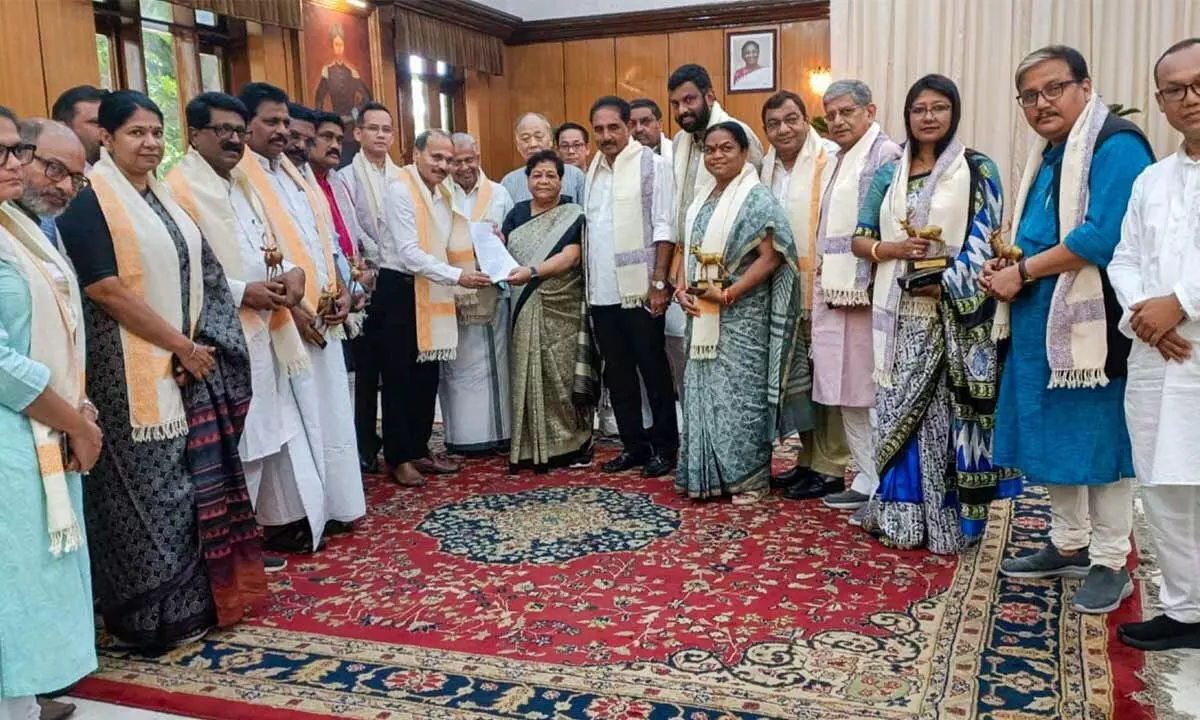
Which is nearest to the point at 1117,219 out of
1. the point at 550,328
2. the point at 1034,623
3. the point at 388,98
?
the point at 1034,623

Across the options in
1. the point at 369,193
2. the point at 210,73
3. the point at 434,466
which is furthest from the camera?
the point at 210,73

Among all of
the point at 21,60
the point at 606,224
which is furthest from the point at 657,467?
the point at 21,60

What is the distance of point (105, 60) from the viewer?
637 centimetres

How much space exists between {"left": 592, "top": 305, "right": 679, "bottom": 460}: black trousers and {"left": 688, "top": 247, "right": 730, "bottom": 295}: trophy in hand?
0.62m

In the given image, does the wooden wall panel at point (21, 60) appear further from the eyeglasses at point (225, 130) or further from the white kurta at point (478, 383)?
the eyeglasses at point (225, 130)

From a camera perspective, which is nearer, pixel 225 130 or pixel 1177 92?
pixel 1177 92

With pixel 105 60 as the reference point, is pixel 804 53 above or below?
above

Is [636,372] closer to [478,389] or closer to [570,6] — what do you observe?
[478,389]

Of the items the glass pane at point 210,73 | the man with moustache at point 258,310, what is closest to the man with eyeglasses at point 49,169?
the man with moustache at point 258,310

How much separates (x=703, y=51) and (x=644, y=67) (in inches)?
27.4

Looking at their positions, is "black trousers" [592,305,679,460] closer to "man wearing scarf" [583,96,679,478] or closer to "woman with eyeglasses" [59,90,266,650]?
"man wearing scarf" [583,96,679,478]

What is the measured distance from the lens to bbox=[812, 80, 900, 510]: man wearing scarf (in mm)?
3932

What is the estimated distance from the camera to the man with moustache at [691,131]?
15.1 feet

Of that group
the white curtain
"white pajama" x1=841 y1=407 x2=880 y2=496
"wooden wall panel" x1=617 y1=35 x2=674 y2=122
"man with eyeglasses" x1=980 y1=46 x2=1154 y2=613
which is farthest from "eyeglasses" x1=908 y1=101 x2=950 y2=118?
"wooden wall panel" x1=617 y1=35 x2=674 y2=122
